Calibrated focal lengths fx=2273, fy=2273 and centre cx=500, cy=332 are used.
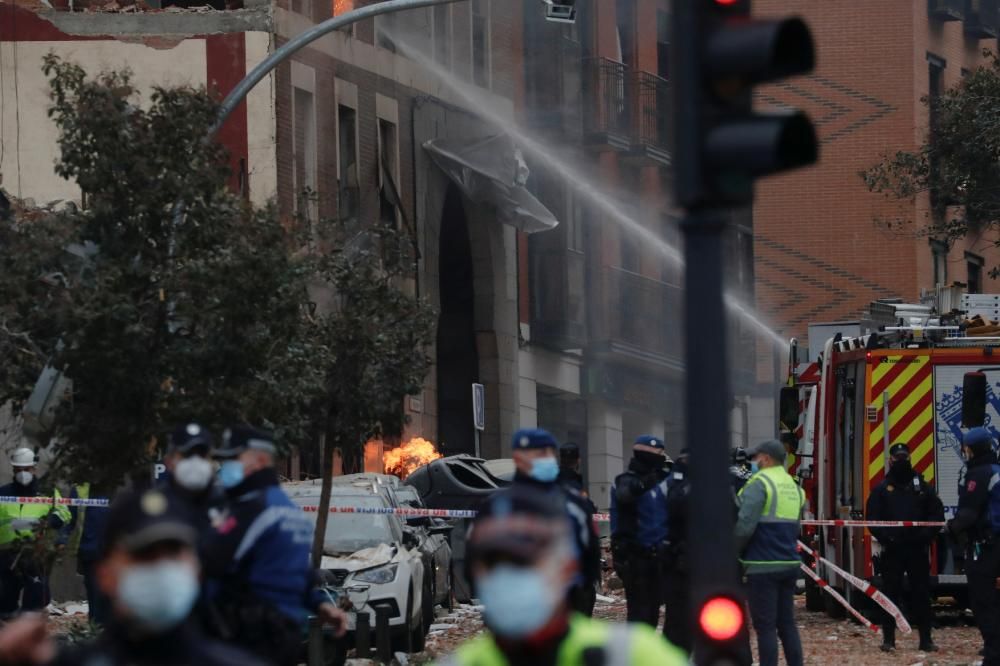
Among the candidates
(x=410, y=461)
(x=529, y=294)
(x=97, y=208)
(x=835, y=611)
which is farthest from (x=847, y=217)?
(x=97, y=208)

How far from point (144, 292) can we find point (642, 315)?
3030cm

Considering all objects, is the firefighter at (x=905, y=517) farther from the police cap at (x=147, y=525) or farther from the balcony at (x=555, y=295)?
the balcony at (x=555, y=295)

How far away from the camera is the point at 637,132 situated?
148 feet

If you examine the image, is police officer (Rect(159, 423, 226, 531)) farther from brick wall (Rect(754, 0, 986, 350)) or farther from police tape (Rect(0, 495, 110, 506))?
brick wall (Rect(754, 0, 986, 350))

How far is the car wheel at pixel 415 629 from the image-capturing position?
57.6 ft

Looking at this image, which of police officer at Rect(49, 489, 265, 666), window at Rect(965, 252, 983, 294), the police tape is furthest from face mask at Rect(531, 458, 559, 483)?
window at Rect(965, 252, 983, 294)

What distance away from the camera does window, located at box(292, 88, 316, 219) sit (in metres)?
32.4

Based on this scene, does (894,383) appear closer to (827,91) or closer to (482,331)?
(482,331)

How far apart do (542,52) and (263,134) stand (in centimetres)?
1104

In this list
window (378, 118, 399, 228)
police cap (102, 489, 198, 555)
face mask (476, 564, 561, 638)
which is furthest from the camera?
window (378, 118, 399, 228)

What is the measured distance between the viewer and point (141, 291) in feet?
52.0

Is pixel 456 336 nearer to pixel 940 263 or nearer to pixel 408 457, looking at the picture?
pixel 408 457

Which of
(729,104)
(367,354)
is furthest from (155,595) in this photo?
(367,354)

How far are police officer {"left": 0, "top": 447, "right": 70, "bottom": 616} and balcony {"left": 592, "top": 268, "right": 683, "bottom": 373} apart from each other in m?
27.6
